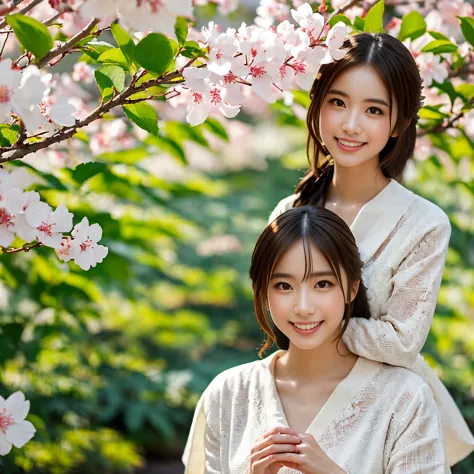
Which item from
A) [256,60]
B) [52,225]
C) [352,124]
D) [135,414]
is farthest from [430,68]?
[135,414]

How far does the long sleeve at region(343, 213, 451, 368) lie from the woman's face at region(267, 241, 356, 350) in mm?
103

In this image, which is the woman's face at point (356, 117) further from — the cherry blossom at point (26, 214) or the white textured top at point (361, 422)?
the cherry blossom at point (26, 214)

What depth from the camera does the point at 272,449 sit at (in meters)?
1.82

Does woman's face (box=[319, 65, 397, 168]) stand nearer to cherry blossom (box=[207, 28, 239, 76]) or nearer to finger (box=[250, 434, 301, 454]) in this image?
cherry blossom (box=[207, 28, 239, 76])

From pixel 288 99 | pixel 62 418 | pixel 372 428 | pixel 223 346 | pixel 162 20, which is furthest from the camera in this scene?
pixel 223 346

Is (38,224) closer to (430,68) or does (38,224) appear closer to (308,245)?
(308,245)

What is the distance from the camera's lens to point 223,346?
530 cm

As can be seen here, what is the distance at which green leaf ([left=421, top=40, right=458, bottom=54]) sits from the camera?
2312 mm

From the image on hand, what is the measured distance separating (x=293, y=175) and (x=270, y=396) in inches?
142

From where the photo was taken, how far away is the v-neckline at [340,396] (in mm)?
1974

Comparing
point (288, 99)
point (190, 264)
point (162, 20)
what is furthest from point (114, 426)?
point (162, 20)

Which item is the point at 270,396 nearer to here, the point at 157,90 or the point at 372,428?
the point at 372,428

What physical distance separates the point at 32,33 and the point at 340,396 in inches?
42.1

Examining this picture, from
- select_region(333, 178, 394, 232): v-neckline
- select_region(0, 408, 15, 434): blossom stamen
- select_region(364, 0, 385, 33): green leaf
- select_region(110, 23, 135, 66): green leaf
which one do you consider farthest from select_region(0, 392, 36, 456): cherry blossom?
select_region(364, 0, 385, 33): green leaf
